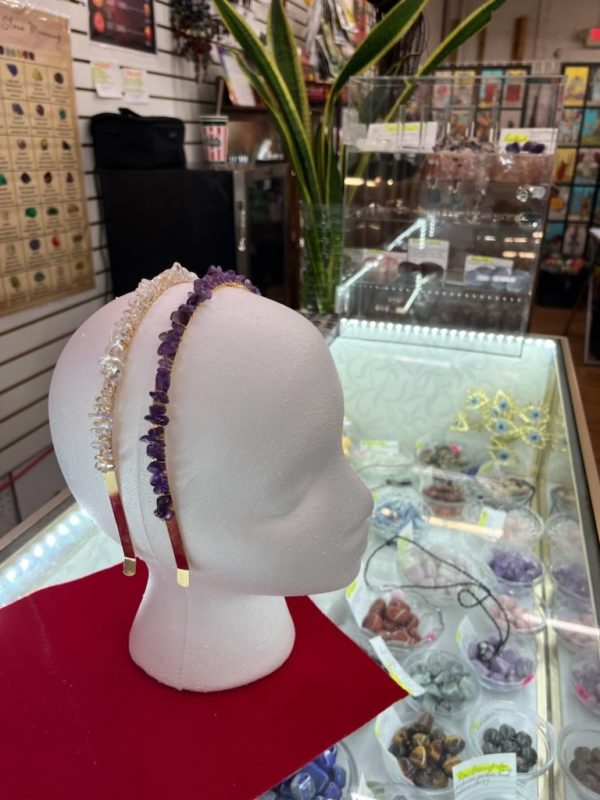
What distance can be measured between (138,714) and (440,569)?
2.76 feet

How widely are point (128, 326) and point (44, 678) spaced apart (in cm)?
57

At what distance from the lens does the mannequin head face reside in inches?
25.6

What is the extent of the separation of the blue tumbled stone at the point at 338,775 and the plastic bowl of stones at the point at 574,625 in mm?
434

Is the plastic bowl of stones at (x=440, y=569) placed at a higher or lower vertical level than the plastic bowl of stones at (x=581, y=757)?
lower

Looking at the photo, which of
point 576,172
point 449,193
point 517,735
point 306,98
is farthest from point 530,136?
point 576,172

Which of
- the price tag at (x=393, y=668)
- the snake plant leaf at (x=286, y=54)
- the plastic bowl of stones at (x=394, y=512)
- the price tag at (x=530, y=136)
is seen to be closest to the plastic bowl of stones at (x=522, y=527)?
the plastic bowl of stones at (x=394, y=512)

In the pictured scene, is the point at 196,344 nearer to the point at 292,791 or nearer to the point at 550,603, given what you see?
the point at 292,791

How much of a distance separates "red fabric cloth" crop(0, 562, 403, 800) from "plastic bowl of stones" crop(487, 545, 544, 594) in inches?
22.3

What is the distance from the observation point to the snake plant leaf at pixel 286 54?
82.1 inches

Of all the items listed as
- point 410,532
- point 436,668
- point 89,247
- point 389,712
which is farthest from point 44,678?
point 89,247

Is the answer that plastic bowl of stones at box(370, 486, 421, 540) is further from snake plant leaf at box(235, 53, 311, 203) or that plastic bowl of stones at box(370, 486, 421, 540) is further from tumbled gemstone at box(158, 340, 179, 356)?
snake plant leaf at box(235, 53, 311, 203)

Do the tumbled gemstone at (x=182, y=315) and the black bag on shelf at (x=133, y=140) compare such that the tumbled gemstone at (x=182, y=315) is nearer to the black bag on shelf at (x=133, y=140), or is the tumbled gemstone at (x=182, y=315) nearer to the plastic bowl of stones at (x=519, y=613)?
the plastic bowl of stones at (x=519, y=613)

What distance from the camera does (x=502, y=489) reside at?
6.06 feet

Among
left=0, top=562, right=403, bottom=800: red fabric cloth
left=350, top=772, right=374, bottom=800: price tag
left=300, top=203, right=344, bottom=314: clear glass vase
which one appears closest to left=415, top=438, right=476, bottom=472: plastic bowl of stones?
left=300, top=203, right=344, bottom=314: clear glass vase
